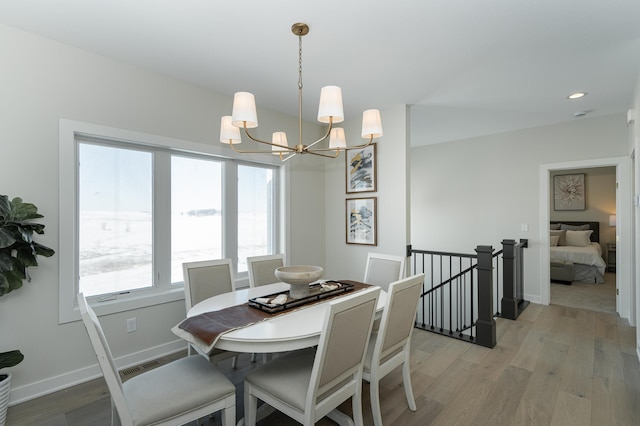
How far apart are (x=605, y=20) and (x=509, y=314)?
3158 mm

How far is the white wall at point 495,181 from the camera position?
418 centimetres

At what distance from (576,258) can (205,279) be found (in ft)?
22.2

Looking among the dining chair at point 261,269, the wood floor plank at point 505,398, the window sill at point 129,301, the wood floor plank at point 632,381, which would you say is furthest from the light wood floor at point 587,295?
the window sill at point 129,301

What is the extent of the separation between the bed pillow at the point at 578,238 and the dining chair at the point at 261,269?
6746 millimetres

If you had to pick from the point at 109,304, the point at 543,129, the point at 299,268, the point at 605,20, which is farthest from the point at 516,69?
the point at 109,304

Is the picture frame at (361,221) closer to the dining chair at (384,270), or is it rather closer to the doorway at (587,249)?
the dining chair at (384,270)

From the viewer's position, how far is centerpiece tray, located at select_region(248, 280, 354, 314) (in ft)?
6.45

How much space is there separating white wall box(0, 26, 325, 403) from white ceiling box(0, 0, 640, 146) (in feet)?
0.53

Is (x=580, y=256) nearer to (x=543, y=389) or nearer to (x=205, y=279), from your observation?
(x=543, y=389)

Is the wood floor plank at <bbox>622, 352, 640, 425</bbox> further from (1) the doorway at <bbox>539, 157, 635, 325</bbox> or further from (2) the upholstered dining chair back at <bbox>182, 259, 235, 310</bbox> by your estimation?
A: (2) the upholstered dining chair back at <bbox>182, 259, 235, 310</bbox>

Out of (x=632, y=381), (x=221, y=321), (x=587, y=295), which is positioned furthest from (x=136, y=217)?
(x=587, y=295)

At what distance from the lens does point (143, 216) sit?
2896mm

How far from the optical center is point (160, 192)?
2969mm

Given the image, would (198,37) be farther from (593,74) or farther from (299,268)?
(593,74)
